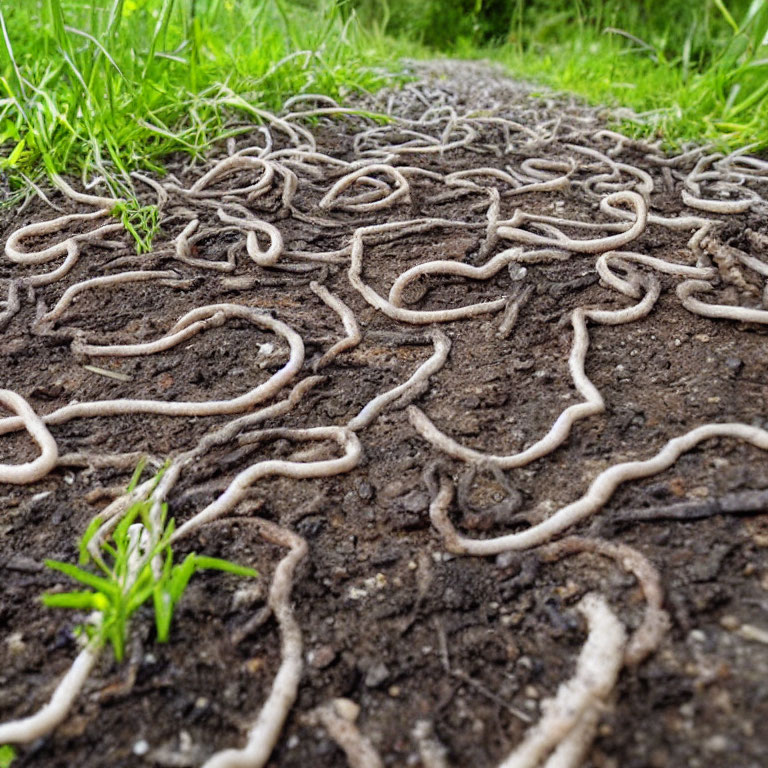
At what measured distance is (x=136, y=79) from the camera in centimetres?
487

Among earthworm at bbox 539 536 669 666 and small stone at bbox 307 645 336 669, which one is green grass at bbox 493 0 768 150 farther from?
small stone at bbox 307 645 336 669

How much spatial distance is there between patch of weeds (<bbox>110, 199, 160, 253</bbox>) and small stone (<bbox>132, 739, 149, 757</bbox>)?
269 centimetres

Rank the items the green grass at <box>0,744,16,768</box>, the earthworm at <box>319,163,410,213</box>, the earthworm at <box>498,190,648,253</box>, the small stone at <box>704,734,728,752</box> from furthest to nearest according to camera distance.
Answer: the earthworm at <box>319,163,410,213</box> < the earthworm at <box>498,190,648,253</box> < the green grass at <box>0,744,16,768</box> < the small stone at <box>704,734,728,752</box>

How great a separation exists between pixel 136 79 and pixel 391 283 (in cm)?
269

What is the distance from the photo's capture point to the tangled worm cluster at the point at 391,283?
192 cm

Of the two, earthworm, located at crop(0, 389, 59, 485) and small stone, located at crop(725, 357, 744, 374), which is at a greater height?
small stone, located at crop(725, 357, 744, 374)

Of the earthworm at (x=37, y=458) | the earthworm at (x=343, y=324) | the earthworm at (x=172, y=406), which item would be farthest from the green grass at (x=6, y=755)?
the earthworm at (x=343, y=324)

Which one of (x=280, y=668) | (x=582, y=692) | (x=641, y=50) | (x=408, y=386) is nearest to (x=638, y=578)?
(x=582, y=692)

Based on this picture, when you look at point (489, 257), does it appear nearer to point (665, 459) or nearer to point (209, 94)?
point (665, 459)

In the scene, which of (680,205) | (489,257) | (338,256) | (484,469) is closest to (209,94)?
(338,256)

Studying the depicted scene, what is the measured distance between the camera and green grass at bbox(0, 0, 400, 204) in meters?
4.42

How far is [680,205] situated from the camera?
163 inches

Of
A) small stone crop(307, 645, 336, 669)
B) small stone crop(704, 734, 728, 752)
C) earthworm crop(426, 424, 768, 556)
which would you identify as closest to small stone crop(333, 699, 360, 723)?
small stone crop(307, 645, 336, 669)

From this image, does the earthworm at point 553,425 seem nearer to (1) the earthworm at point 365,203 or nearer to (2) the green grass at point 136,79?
(1) the earthworm at point 365,203
